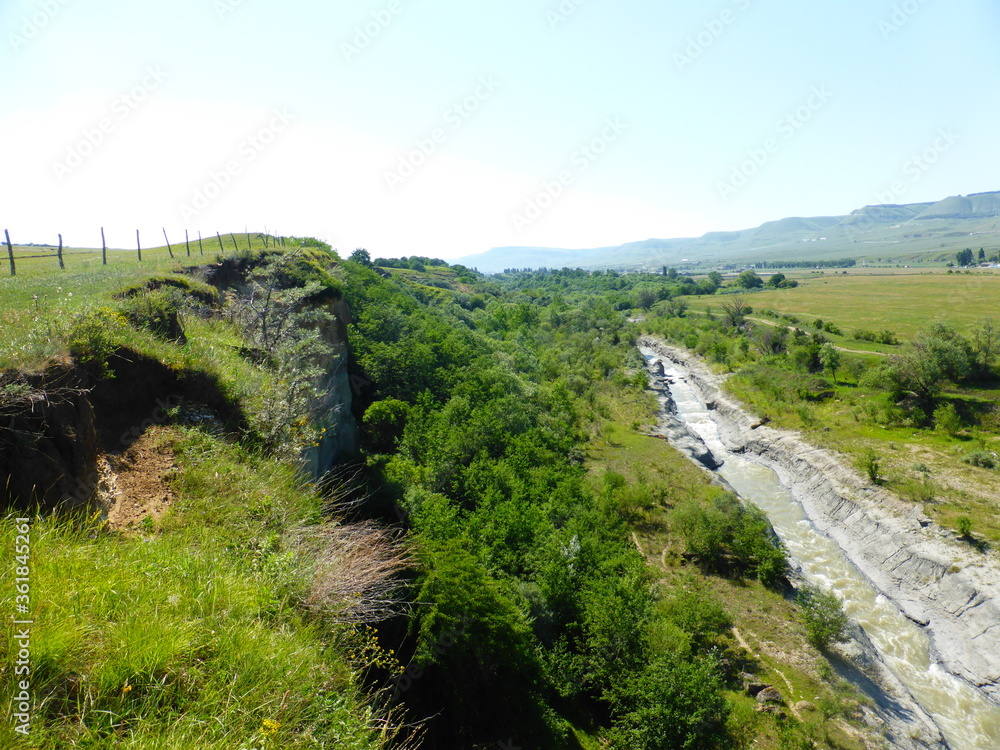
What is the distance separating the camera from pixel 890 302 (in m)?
82.2

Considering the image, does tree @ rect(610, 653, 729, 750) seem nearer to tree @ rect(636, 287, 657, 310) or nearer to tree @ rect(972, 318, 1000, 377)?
tree @ rect(972, 318, 1000, 377)

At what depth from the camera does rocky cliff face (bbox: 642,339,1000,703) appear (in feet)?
60.1

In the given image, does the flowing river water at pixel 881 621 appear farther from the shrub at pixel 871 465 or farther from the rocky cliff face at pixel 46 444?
the rocky cliff face at pixel 46 444

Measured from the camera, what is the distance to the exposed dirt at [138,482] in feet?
23.7

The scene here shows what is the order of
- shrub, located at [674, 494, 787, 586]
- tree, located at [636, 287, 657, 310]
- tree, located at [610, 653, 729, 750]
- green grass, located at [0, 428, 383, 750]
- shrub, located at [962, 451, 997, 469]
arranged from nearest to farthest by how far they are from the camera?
green grass, located at [0, 428, 383, 750] → tree, located at [610, 653, 729, 750] → shrub, located at [674, 494, 787, 586] → shrub, located at [962, 451, 997, 469] → tree, located at [636, 287, 657, 310]

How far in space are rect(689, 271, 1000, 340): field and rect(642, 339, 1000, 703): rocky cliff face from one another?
2918 cm

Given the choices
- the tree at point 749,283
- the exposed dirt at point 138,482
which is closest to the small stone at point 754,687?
the exposed dirt at point 138,482

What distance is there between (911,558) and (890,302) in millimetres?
81475

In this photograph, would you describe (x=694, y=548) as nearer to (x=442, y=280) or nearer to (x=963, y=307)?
(x=963, y=307)

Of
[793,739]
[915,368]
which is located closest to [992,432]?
[915,368]

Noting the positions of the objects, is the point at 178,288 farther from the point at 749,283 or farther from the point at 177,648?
the point at 749,283

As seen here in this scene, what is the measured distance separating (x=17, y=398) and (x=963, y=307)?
98.7 meters

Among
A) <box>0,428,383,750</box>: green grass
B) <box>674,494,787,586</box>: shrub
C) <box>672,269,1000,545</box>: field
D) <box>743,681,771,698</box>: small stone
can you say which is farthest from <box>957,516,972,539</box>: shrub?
<box>0,428,383,750</box>: green grass

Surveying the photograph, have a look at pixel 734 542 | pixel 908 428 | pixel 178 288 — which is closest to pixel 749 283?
pixel 908 428
